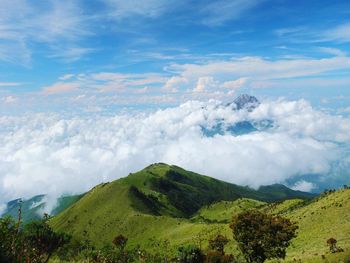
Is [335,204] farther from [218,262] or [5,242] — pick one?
[5,242]

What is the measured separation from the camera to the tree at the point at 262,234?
221 ft

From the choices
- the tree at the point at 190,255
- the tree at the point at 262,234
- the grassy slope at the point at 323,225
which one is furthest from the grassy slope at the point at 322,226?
the tree at the point at 190,255

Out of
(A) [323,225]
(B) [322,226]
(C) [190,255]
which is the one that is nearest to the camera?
(C) [190,255]

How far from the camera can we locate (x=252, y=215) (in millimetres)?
70062

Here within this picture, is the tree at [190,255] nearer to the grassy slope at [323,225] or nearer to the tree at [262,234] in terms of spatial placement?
the grassy slope at [323,225]

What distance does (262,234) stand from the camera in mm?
68000

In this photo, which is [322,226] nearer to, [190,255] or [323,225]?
[323,225]

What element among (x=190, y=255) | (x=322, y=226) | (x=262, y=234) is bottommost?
(x=190, y=255)

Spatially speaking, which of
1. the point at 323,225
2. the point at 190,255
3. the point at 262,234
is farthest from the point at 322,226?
the point at 262,234

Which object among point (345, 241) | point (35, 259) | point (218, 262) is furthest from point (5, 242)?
point (345, 241)

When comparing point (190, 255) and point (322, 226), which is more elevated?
point (322, 226)

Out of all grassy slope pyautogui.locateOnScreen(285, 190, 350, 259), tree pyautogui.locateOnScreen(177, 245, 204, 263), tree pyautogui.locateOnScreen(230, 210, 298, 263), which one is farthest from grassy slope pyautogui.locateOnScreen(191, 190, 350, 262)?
tree pyautogui.locateOnScreen(177, 245, 204, 263)

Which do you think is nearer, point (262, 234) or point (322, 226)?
point (262, 234)

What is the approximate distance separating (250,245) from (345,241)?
25933mm
